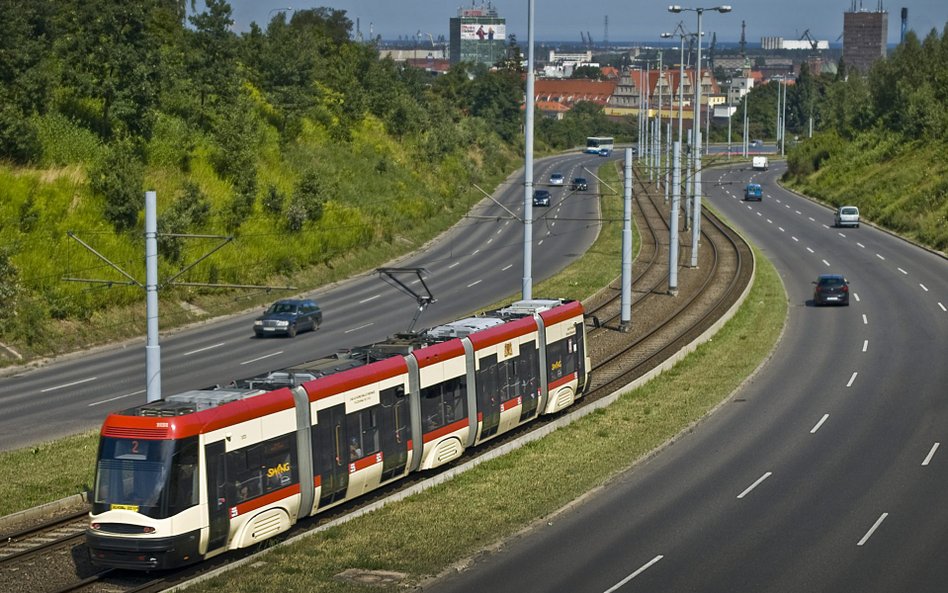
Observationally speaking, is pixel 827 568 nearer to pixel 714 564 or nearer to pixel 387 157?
pixel 714 564

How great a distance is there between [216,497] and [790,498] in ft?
40.7

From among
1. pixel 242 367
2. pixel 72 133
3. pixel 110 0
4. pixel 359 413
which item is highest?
pixel 110 0

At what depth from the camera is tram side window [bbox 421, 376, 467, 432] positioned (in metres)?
28.2

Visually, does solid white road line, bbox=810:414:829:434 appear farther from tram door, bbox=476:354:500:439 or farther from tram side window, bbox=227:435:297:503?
tram side window, bbox=227:435:297:503

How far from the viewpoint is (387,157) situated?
311 ft

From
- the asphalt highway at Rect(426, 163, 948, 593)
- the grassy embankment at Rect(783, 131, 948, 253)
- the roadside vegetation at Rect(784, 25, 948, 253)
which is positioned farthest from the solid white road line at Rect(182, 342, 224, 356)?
the roadside vegetation at Rect(784, 25, 948, 253)

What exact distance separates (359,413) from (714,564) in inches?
299

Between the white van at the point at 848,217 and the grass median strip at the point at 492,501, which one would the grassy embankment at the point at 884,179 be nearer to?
the white van at the point at 848,217

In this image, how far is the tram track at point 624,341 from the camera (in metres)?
21.5

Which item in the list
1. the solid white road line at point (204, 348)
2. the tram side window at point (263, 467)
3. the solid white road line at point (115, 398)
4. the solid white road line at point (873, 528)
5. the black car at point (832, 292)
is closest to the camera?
the tram side window at point (263, 467)

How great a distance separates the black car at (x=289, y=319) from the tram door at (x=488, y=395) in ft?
74.3

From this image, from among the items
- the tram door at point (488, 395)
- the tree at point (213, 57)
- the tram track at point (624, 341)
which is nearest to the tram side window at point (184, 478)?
the tram track at point (624, 341)

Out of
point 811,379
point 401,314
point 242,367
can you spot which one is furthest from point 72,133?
point 811,379

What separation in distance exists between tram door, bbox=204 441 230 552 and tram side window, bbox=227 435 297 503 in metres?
0.23
